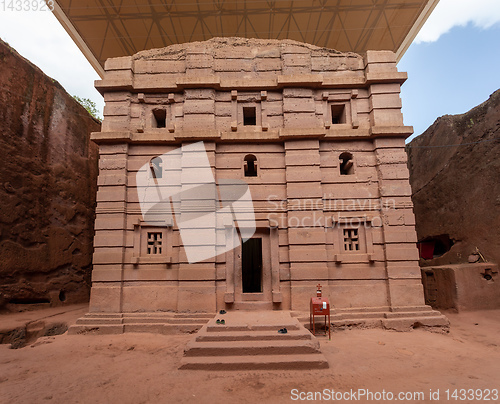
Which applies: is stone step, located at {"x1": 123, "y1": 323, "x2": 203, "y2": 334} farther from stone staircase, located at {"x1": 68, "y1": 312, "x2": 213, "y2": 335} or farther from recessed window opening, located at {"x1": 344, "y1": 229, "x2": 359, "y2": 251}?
recessed window opening, located at {"x1": 344, "y1": 229, "x2": 359, "y2": 251}

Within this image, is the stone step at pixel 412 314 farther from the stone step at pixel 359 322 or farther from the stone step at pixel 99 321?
the stone step at pixel 99 321

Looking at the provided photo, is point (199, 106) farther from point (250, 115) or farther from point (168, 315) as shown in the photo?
point (168, 315)

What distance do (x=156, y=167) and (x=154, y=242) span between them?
9.48ft

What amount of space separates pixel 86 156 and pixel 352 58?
45.3ft

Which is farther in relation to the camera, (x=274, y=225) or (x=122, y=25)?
(x=122, y=25)

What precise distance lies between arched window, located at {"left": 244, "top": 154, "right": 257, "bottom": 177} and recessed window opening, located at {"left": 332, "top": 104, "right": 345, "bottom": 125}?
3971mm

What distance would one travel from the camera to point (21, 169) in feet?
39.9

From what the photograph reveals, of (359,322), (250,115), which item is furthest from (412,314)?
(250,115)

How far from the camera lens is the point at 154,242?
10.8m

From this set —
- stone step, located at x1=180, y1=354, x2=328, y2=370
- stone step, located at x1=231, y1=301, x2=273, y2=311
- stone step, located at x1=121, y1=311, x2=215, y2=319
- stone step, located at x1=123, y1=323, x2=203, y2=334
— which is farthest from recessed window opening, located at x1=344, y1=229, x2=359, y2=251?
stone step, located at x1=123, y1=323, x2=203, y2=334

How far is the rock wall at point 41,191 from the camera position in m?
11.6

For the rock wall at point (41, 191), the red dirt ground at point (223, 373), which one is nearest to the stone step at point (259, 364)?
the red dirt ground at point (223, 373)

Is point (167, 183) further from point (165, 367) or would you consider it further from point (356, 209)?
point (356, 209)

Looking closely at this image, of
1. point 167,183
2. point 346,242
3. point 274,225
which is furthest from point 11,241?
point 346,242
